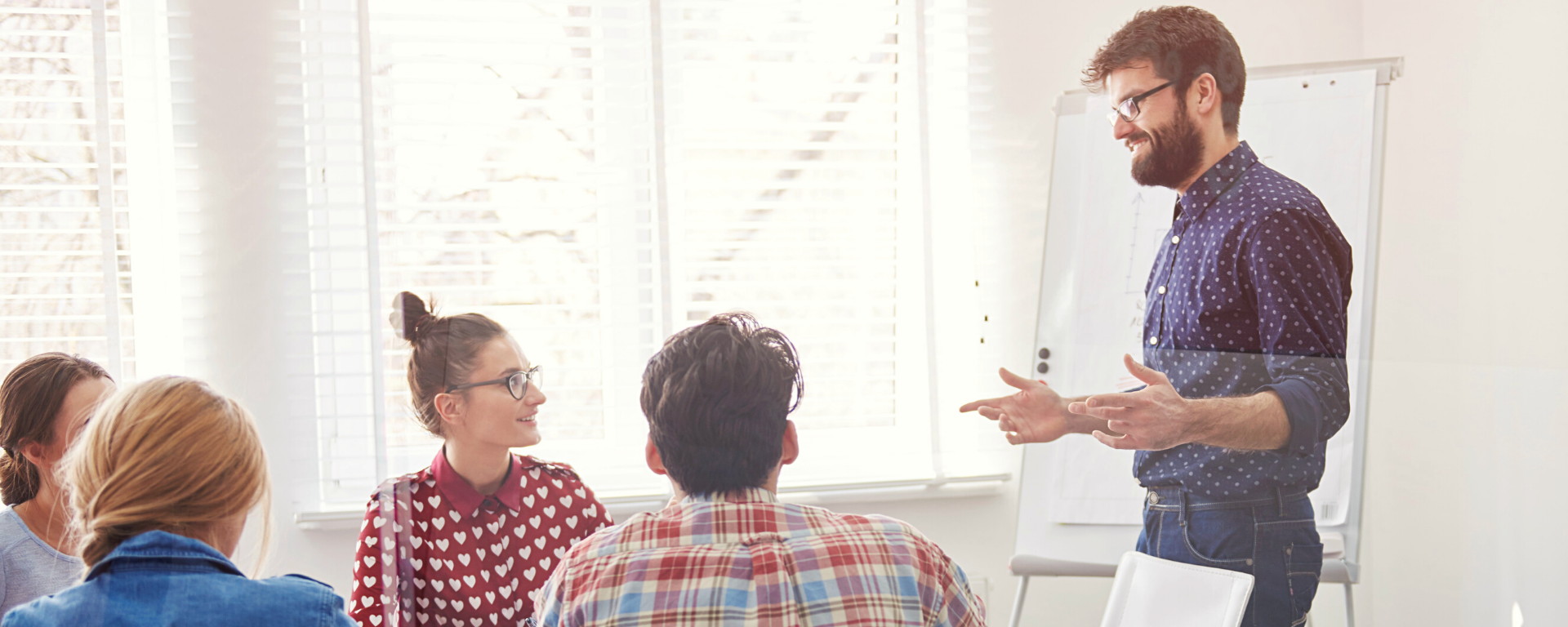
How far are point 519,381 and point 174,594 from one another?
0.59 metres

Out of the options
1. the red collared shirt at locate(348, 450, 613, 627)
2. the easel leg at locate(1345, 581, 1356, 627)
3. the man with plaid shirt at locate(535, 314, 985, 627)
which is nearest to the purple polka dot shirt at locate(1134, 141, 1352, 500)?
the easel leg at locate(1345, 581, 1356, 627)

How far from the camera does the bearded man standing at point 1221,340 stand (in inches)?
54.4

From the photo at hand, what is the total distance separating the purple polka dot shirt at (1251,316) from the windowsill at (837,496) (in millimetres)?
294

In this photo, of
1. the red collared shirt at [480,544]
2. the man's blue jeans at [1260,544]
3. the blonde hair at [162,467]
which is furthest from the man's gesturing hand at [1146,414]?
the blonde hair at [162,467]

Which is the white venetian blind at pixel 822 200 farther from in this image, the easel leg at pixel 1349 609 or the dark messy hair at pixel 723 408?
the easel leg at pixel 1349 609

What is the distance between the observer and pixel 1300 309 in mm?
1387

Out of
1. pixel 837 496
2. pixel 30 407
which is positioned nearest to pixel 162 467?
pixel 30 407

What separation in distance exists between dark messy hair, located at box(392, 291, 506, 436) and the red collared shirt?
87mm

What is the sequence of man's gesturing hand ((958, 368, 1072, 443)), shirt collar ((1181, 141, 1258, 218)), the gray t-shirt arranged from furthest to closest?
1. man's gesturing hand ((958, 368, 1072, 443))
2. shirt collar ((1181, 141, 1258, 218))
3. the gray t-shirt

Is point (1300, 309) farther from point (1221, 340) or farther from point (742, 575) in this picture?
point (742, 575)

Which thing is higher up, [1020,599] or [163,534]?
[163,534]

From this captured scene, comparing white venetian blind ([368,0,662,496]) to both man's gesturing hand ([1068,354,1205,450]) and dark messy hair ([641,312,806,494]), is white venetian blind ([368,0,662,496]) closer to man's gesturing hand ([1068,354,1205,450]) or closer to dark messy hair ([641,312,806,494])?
dark messy hair ([641,312,806,494])

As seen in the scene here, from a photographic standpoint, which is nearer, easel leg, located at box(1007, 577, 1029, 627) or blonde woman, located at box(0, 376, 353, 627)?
blonde woman, located at box(0, 376, 353, 627)

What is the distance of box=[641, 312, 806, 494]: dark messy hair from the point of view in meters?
0.97
